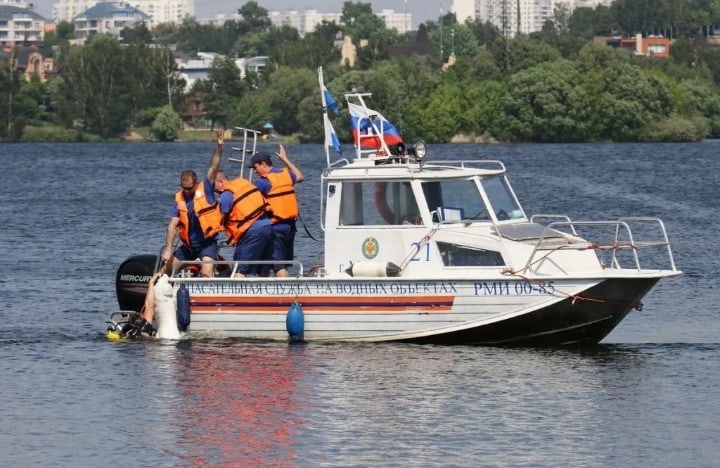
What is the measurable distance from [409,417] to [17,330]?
8970mm

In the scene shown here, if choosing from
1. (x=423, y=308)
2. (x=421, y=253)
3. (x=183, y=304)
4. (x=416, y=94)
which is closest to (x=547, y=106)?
(x=416, y=94)

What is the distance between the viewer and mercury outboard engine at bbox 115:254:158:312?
2388 centimetres

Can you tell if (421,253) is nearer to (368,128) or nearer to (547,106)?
(368,128)

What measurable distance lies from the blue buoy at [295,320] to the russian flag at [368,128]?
105 inches

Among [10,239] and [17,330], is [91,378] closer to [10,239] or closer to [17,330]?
[17,330]

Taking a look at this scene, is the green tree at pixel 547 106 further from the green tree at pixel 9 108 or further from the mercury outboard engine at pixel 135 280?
the mercury outboard engine at pixel 135 280

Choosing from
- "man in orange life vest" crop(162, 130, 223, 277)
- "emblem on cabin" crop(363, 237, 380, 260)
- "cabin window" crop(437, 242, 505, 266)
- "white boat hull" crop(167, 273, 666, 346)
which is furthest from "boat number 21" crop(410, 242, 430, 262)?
"man in orange life vest" crop(162, 130, 223, 277)

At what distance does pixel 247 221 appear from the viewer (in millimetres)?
22984

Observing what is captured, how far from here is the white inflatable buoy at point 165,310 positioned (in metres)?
22.9

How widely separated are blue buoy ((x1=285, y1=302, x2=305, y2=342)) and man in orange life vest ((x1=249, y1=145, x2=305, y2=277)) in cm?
65

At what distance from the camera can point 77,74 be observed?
151 meters

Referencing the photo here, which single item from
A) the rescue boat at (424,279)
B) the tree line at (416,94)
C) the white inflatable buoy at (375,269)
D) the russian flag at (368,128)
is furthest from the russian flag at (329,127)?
the tree line at (416,94)

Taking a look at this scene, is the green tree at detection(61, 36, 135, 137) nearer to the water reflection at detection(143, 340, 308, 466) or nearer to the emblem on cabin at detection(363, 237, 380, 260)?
the emblem on cabin at detection(363, 237, 380, 260)

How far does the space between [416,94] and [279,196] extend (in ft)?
362
